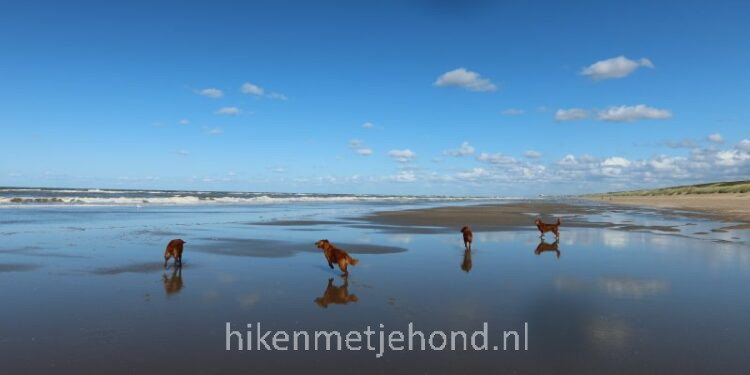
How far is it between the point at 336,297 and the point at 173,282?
3485 mm

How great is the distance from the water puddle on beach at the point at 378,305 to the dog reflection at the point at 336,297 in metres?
0.03

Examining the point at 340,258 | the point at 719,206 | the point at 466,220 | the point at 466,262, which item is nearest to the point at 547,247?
the point at 466,262

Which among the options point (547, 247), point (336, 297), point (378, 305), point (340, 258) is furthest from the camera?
point (547, 247)

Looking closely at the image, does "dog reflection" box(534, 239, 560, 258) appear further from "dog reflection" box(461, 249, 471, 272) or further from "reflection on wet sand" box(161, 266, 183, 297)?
"reflection on wet sand" box(161, 266, 183, 297)

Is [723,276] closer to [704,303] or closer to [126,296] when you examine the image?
[704,303]

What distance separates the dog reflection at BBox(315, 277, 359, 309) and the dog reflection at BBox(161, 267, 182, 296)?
2680mm

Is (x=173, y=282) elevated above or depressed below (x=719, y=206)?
below

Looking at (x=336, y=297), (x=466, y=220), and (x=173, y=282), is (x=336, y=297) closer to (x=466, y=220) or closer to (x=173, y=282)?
(x=173, y=282)

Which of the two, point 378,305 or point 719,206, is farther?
point 719,206

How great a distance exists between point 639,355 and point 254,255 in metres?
9.89

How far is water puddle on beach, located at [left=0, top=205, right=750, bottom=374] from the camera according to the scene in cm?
495

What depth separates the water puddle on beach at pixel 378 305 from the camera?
4.95 metres

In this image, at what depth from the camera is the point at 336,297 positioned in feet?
25.7

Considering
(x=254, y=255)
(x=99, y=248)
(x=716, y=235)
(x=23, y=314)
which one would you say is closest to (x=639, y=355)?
(x=23, y=314)
